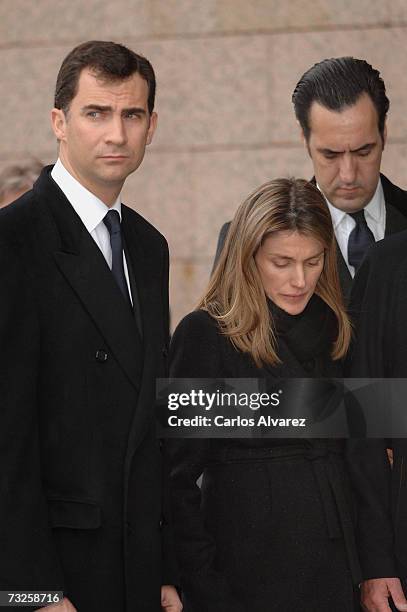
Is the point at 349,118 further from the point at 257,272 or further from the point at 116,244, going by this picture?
the point at 116,244

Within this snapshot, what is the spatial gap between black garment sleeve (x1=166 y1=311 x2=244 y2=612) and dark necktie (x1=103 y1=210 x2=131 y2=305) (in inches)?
10.0

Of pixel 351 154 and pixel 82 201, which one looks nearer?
pixel 82 201

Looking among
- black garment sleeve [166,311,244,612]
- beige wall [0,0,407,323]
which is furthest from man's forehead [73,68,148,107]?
beige wall [0,0,407,323]

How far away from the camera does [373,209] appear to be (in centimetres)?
397

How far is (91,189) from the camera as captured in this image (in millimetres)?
3084

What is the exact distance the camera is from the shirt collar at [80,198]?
3.06 m

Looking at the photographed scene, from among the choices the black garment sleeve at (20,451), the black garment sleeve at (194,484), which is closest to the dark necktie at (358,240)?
the black garment sleeve at (194,484)

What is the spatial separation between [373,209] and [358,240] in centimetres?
17

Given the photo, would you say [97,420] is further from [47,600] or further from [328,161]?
[328,161]

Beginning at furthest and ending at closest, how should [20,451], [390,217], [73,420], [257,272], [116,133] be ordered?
[390,217], [257,272], [116,133], [73,420], [20,451]

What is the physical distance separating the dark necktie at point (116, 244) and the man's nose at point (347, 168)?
1.01 metres

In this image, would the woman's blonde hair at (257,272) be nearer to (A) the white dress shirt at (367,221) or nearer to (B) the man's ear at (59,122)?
(A) the white dress shirt at (367,221)

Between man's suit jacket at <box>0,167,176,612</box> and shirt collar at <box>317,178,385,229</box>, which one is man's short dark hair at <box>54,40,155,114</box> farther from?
shirt collar at <box>317,178,385,229</box>

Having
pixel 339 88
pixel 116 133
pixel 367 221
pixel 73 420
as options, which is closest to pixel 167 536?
pixel 73 420
